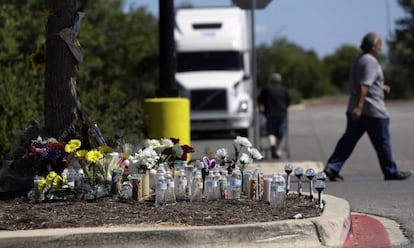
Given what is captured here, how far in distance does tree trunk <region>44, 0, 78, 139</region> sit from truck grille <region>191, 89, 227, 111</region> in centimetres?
1282

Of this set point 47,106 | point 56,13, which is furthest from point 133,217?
point 56,13

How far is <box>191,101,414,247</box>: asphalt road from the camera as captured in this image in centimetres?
828

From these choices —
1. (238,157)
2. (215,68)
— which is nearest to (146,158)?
(238,157)

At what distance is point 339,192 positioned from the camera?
Answer: 950cm

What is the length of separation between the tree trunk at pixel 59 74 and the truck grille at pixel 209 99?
1282 centimetres

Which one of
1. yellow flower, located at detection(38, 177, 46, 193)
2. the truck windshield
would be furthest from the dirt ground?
the truck windshield

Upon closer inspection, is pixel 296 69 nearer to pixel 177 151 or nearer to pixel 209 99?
pixel 209 99

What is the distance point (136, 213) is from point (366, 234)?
85.0 inches

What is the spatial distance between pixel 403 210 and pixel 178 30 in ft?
45.9

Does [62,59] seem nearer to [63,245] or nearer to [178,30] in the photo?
[63,245]

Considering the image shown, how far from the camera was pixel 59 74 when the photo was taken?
26.0 feet

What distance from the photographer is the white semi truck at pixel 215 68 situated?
20.8 m

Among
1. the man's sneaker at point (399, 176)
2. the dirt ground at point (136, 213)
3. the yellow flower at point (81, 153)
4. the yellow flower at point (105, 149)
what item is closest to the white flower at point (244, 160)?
the dirt ground at point (136, 213)

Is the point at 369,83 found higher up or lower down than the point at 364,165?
higher up
